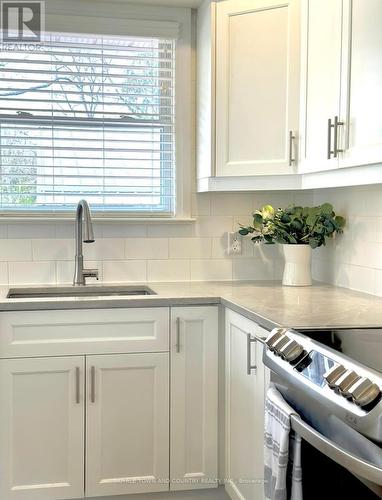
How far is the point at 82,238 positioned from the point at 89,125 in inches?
21.5

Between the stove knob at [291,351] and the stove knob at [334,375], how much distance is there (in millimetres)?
196

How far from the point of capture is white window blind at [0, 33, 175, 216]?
2.91 m

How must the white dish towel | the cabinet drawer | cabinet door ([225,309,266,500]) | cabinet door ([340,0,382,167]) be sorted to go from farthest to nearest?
1. the cabinet drawer
2. cabinet door ([225,309,266,500])
3. cabinet door ([340,0,382,167])
4. the white dish towel

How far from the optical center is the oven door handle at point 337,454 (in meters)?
1.20

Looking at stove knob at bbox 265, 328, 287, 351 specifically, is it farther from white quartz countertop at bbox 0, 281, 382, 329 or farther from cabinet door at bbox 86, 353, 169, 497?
cabinet door at bbox 86, 353, 169, 497

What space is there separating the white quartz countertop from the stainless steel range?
0.18 meters

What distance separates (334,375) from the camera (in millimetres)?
1399

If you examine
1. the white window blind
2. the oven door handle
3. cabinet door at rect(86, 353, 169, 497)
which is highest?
the white window blind

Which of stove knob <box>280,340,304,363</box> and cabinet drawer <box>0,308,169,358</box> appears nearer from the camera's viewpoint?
stove knob <box>280,340,304,363</box>

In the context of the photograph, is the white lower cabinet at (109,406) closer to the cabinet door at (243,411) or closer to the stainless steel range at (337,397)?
the cabinet door at (243,411)

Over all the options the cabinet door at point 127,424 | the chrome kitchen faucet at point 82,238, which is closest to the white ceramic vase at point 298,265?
the cabinet door at point 127,424

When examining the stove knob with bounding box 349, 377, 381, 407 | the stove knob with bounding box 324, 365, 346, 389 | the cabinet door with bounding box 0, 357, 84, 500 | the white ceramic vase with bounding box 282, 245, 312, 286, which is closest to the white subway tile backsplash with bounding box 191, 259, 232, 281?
the white ceramic vase with bounding box 282, 245, 312, 286

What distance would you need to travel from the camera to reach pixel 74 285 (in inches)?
113

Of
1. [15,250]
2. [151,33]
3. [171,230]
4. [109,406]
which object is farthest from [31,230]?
[151,33]
